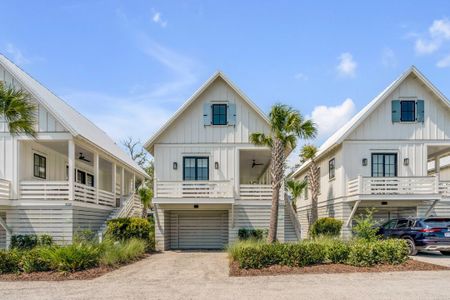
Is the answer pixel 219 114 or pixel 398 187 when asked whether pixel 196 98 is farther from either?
pixel 398 187

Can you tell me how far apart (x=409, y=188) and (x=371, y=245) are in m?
9.04

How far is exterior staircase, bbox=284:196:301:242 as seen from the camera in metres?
24.2

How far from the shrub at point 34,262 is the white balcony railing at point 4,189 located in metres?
6.24

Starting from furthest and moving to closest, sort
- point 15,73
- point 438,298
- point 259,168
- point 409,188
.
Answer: point 259,168 → point 409,188 → point 15,73 → point 438,298

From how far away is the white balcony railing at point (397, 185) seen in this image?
22547mm

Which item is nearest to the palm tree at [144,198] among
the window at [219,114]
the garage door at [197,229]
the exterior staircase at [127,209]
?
the exterior staircase at [127,209]

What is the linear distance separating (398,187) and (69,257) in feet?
51.2

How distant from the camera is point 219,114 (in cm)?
2358

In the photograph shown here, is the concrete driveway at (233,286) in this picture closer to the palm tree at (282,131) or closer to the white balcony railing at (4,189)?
the palm tree at (282,131)

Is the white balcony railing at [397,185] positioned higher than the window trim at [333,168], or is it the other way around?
the window trim at [333,168]

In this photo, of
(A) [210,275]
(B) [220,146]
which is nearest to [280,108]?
(B) [220,146]

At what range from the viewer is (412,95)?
24125 mm

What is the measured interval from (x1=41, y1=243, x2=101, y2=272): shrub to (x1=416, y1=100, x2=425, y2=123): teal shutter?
17.4 m

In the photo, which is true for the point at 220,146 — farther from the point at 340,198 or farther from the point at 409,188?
the point at 409,188
